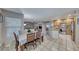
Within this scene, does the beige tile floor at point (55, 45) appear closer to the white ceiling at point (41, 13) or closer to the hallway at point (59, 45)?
the hallway at point (59, 45)

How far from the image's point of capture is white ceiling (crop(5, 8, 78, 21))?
1.99m

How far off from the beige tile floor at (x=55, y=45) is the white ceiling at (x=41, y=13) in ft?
1.33

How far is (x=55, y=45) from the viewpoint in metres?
2.03

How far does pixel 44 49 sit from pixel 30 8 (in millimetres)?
849

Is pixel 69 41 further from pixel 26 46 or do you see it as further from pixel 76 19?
pixel 26 46

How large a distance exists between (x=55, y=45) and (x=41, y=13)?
27.2 inches

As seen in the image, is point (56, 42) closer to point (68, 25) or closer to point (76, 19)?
point (68, 25)

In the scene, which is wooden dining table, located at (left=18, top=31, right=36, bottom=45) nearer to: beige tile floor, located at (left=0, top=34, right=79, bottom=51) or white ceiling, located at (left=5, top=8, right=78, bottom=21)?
beige tile floor, located at (left=0, top=34, right=79, bottom=51)

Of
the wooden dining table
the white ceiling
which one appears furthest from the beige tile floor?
the white ceiling
